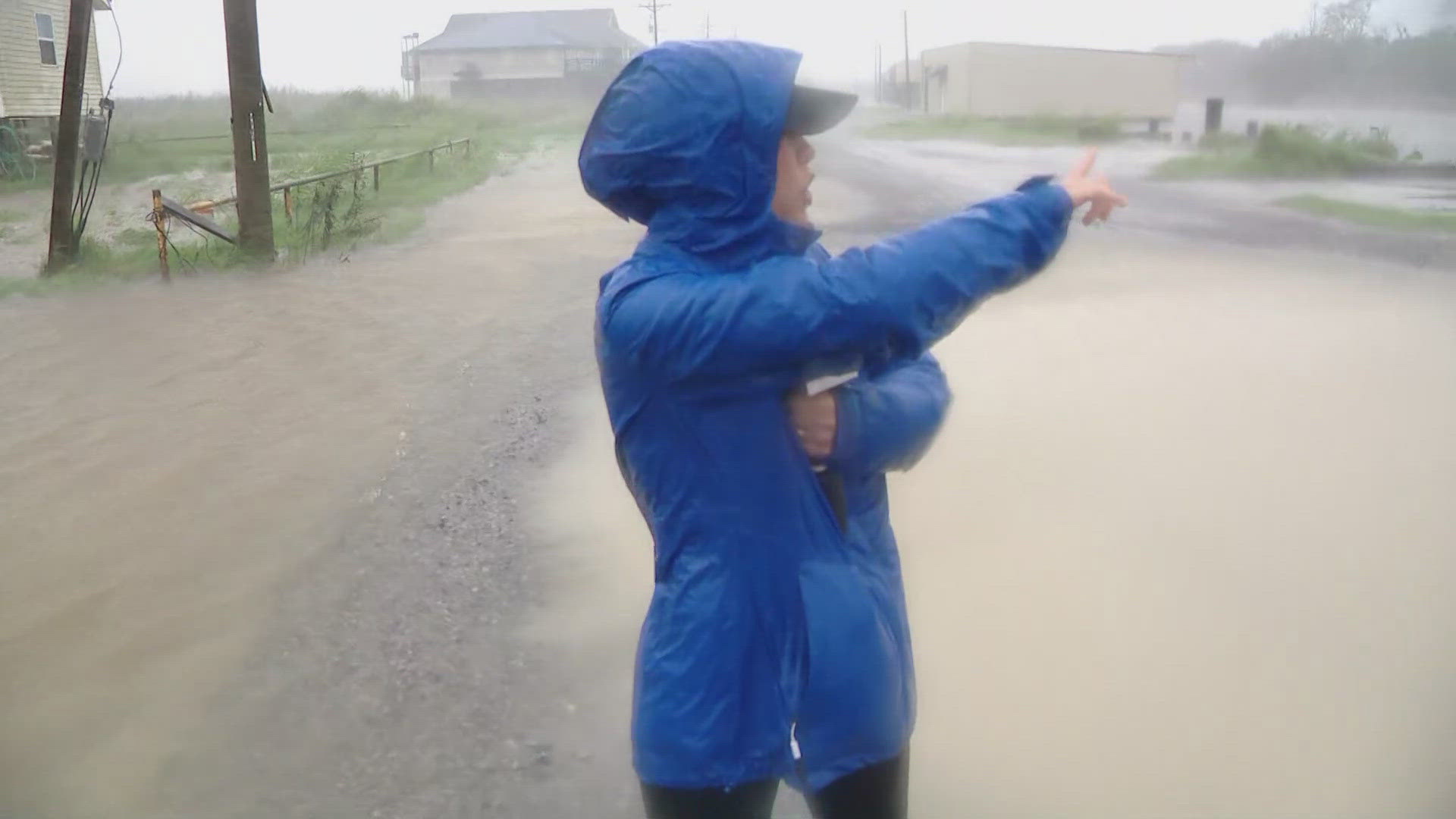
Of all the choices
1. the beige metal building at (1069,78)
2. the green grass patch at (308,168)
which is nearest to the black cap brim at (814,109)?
the beige metal building at (1069,78)

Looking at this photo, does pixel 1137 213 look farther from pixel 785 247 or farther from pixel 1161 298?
pixel 785 247

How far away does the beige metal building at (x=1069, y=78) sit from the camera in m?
2.22

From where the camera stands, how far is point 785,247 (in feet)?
4.11

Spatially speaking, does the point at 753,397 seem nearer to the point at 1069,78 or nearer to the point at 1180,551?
the point at 1069,78

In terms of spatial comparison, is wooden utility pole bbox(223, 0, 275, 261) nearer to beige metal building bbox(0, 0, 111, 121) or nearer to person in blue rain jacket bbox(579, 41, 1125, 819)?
beige metal building bbox(0, 0, 111, 121)

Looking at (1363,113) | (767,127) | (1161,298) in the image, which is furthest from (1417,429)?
(767,127)

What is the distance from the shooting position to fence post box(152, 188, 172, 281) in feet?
10.3

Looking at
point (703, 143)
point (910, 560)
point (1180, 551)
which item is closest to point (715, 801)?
point (703, 143)

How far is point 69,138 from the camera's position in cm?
306

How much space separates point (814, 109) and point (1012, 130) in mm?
1229

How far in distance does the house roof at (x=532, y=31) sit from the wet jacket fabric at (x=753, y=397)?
37.8 inches

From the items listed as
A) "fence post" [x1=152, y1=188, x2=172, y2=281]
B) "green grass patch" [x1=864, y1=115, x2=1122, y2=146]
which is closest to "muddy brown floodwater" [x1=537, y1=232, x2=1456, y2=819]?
"green grass patch" [x1=864, y1=115, x2=1122, y2=146]

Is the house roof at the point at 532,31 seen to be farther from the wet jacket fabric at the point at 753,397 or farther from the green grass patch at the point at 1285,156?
the green grass patch at the point at 1285,156

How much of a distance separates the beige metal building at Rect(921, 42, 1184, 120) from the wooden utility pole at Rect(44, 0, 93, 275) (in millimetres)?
2099
